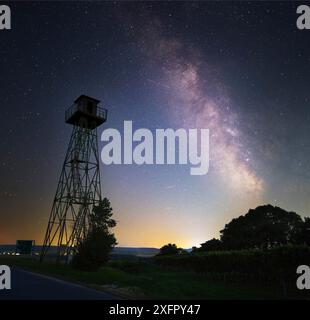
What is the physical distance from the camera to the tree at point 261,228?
49750mm

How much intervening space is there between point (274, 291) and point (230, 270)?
870 centimetres

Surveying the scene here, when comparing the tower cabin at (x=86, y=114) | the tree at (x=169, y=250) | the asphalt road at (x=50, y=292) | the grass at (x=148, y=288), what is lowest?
the tree at (x=169, y=250)

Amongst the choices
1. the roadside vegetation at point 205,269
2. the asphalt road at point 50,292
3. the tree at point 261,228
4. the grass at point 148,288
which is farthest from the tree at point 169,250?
the asphalt road at point 50,292

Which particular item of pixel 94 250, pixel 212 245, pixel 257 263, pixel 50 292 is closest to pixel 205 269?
pixel 257 263

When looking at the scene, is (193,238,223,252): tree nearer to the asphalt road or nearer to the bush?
the bush

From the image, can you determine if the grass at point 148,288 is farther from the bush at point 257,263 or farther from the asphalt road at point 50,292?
the bush at point 257,263

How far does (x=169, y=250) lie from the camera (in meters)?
69.2

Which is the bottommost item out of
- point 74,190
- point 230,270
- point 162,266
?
point 162,266

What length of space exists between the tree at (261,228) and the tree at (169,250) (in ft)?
48.7

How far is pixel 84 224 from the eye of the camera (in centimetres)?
3091

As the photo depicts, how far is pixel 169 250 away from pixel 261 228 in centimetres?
2432

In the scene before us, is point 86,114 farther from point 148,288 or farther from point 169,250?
point 169,250
